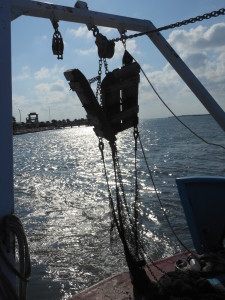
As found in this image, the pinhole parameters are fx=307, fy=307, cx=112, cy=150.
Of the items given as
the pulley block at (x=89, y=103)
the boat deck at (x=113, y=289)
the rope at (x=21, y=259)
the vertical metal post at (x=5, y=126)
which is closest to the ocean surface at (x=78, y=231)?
the boat deck at (x=113, y=289)

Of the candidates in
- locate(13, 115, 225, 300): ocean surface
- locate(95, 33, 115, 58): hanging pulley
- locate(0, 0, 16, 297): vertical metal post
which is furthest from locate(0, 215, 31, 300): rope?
locate(13, 115, 225, 300): ocean surface

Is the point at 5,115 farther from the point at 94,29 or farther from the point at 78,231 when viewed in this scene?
the point at 78,231

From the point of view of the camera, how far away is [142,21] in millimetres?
5680

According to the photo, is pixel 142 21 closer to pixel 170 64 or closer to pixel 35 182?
pixel 170 64

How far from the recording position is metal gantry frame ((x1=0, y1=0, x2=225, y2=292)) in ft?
9.74

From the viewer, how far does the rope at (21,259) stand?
2908 mm

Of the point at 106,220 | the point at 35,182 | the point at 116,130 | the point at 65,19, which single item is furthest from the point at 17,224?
the point at 35,182

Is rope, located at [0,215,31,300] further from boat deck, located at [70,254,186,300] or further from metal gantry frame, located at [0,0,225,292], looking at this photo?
boat deck, located at [70,254,186,300]

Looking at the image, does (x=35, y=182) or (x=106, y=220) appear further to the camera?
(x=35, y=182)

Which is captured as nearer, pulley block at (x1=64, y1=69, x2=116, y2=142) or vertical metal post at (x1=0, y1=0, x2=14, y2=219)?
vertical metal post at (x1=0, y1=0, x2=14, y2=219)

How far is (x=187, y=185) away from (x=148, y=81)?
2548 mm

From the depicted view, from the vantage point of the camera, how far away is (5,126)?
2986mm

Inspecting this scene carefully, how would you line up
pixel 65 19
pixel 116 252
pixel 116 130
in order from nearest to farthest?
pixel 65 19, pixel 116 130, pixel 116 252

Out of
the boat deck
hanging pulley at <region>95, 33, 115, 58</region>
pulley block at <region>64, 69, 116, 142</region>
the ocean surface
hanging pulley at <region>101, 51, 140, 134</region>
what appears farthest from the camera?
the ocean surface
